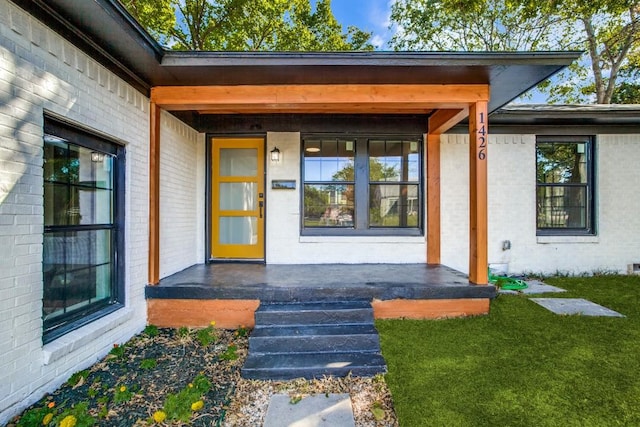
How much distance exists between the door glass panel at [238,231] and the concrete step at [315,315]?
2.10 m

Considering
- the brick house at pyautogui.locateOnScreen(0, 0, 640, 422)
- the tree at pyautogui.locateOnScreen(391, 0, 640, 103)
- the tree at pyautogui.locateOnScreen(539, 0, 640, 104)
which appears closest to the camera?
the brick house at pyautogui.locateOnScreen(0, 0, 640, 422)

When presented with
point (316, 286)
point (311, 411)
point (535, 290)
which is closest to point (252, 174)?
point (316, 286)

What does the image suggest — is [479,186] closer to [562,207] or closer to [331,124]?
[331,124]

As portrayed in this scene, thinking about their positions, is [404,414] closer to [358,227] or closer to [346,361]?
[346,361]

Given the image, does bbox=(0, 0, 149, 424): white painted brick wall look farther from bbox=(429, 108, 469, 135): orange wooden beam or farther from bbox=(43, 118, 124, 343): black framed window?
bbox=(429, 108, 469, 135): orange wooden beam

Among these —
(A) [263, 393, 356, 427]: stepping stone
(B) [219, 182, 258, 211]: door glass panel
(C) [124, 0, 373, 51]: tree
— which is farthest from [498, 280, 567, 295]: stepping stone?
(C) [124, 0, 373, 51]: tree

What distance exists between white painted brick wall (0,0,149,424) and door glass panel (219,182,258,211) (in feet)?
8.15

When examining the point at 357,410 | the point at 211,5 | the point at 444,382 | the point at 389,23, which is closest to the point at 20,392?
the point at 357,410

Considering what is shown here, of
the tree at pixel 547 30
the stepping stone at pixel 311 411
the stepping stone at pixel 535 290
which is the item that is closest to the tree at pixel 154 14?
the tree at pixel 547 30

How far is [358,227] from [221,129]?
2.61 metres

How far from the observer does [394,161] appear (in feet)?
16.9

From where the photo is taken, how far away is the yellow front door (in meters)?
5.12

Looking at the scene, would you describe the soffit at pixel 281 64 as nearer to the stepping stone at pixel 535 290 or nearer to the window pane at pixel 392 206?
the window pane at pixel 392 206

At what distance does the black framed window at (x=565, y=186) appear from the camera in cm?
553
